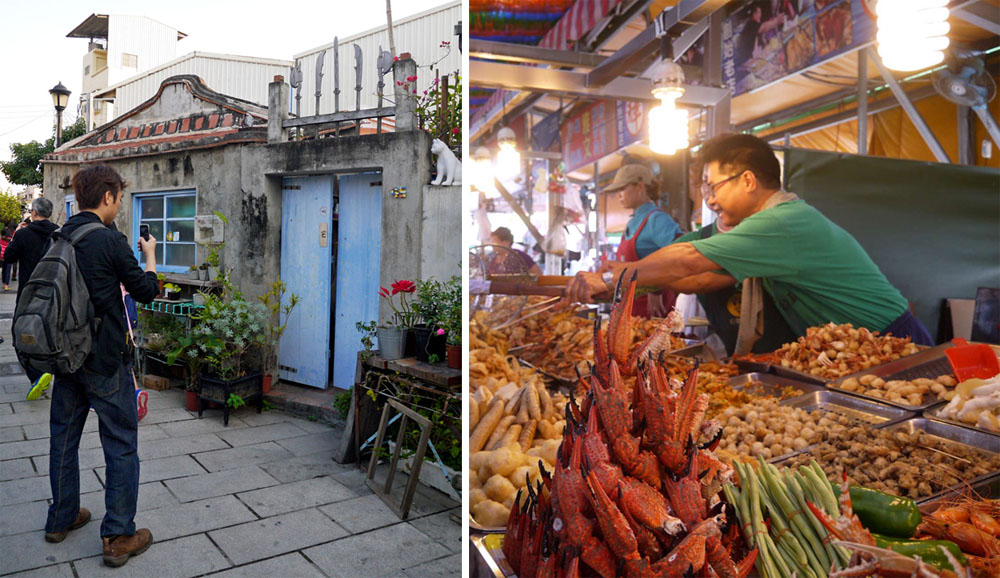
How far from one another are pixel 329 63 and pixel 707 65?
1.41 metres

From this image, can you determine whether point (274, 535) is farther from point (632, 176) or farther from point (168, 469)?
point (632, 176)

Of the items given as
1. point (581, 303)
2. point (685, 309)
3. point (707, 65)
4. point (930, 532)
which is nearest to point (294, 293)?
point (581, 303)

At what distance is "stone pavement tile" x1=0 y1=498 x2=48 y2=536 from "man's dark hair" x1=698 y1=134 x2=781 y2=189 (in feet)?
7.44

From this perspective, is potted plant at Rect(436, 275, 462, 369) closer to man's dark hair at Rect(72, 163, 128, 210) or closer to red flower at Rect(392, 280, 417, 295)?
red flower at Rect(392, 280, 417, 295)

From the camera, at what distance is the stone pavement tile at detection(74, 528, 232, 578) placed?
1832mm

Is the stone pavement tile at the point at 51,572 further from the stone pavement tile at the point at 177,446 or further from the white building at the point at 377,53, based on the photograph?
the white building at the point at 377,53

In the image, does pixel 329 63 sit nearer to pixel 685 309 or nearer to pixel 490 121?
pixel 490 121

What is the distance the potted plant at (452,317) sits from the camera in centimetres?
281

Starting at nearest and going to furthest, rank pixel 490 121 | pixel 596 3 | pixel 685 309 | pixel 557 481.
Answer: pixel 557 481, pixel 685 309, pixel 490 121, pixel 596 3

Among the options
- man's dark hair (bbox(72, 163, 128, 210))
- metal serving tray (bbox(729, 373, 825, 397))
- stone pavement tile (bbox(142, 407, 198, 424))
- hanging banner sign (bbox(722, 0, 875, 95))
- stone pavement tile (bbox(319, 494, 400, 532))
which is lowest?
stone pavement tile (bbox(319, 494, 400, 532))

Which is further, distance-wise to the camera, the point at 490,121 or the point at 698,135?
the point at 490,121

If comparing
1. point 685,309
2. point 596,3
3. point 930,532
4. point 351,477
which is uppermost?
point 596,3

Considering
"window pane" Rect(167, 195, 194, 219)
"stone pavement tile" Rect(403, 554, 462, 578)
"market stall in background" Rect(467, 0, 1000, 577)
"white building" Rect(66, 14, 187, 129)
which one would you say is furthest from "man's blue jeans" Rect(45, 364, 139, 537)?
"market stall in background" Rect(467, 0, 1000, 577)

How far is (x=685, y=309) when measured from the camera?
190cm
